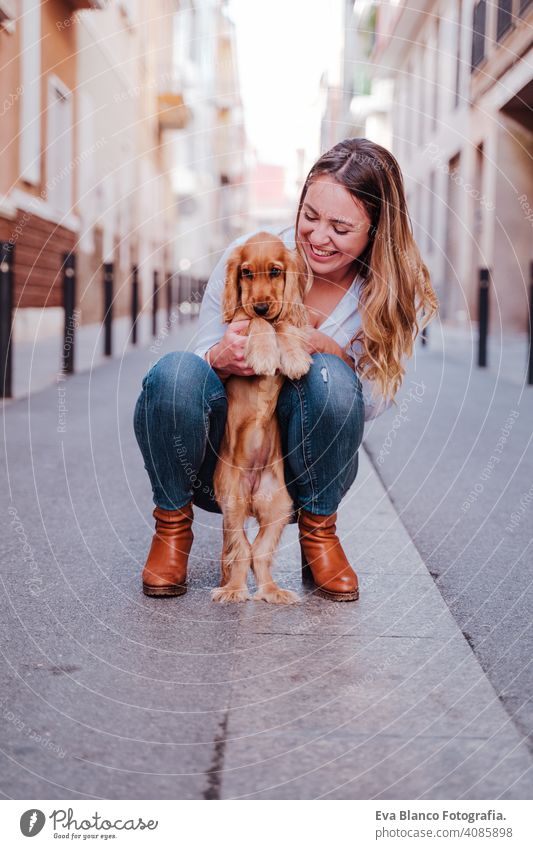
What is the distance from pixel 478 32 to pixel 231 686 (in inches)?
494

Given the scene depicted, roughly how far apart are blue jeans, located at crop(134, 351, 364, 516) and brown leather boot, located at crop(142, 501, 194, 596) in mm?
35

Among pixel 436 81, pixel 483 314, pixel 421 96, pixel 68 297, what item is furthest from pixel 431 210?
pixel 68 297

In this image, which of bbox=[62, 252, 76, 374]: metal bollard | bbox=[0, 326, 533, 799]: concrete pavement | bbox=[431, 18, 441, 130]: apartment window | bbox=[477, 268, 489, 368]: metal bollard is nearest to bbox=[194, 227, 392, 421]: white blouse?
bbox=[0, 326, 533, 799]: concrete pavement

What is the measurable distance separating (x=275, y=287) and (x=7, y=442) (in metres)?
2.61

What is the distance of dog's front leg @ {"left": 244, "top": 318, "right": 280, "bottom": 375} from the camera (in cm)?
229

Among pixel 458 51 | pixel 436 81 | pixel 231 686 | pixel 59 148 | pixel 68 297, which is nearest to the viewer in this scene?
pixel 231 686

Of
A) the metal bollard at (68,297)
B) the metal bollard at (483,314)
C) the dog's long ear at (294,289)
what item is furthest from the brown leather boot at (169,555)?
the metal bollard at (483,314)

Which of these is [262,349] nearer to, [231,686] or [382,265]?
[382,265]

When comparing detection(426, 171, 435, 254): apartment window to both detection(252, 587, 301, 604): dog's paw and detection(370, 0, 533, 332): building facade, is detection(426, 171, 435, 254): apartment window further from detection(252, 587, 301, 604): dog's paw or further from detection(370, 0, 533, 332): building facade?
detection(252, 587, 301, 604): dog's paw

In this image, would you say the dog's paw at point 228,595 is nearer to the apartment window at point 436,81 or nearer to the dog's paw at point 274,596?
the dog's paw at point 274,596

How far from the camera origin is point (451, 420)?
18.5 feet

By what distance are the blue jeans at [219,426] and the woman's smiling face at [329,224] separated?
0.78ft

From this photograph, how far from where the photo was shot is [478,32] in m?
13.0
